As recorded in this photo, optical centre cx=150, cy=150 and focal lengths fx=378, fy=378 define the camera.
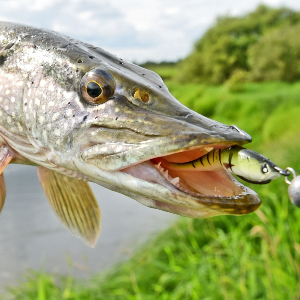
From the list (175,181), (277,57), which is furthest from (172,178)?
(277,57)

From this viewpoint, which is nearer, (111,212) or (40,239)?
(40,239)

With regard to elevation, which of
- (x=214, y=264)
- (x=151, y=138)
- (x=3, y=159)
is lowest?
(x=151, y=138)

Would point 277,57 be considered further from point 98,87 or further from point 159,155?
point 159,155

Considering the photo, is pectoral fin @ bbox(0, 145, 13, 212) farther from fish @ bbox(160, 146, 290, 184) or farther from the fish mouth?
fish @ bbox(160, 146, 290, 184)

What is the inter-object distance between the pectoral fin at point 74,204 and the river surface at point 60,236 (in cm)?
433

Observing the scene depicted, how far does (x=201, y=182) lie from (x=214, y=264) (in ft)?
11.4

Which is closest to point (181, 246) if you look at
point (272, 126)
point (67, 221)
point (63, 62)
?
point (67, 221)

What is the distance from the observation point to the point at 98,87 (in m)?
1.07

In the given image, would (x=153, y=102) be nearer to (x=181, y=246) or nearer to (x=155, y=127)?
(x=155, y=127)

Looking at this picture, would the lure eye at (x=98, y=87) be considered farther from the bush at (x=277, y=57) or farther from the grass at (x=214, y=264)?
the bush at (x=277, y=57)

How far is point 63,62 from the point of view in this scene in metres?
1.16

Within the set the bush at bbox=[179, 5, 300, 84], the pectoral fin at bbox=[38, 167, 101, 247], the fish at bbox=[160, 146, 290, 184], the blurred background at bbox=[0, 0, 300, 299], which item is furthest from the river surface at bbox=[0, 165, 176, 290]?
the bush at bbox=[179, 5, 300, 84]

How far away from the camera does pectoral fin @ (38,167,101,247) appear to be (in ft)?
4.62

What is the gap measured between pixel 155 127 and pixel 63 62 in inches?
15.5
